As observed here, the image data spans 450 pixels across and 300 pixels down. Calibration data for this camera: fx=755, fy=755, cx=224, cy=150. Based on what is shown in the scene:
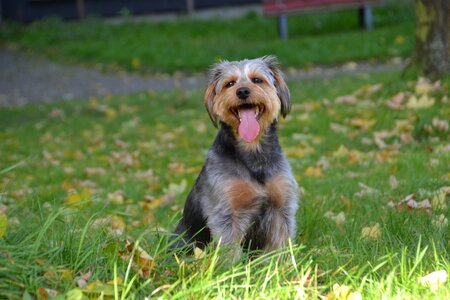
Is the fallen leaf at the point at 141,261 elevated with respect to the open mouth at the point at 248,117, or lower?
lower

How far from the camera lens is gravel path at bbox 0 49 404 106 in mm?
16531

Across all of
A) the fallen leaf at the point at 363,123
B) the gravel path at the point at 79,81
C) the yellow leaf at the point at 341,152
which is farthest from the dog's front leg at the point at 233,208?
the gravel path at the point at 79,81

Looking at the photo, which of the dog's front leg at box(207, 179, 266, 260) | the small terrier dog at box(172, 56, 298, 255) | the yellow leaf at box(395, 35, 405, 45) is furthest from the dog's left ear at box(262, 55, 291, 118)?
the yellow leaf at box(395, 35, 405, 45)

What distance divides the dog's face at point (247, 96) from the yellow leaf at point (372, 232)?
3.02ft

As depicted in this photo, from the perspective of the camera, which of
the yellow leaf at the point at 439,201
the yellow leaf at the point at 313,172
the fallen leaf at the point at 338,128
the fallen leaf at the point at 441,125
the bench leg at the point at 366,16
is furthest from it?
the bench leg at the point at 366,16

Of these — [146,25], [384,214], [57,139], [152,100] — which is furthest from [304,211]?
[146,25]

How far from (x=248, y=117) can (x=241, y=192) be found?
21.0 inches

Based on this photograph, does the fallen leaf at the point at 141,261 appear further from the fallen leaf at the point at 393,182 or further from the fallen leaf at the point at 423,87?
the fallen leaf at the point at 423,87

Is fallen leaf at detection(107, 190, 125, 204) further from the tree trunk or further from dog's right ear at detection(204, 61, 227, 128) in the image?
the tree trunk

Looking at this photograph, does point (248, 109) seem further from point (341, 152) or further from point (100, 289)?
point (341, 152)

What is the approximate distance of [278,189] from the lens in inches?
188

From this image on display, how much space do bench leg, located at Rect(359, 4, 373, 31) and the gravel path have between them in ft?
14.1

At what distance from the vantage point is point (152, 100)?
14.6m

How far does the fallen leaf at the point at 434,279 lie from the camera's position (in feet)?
12.1
